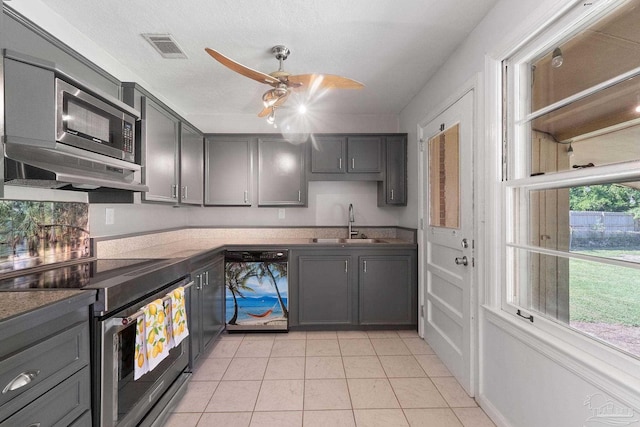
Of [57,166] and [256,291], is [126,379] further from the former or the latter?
[256,291]

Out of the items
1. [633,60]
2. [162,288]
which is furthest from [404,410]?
[633,60]

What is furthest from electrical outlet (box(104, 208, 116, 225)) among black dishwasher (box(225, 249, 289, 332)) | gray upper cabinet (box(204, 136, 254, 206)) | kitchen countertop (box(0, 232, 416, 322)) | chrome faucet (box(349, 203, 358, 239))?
chrome faucet (box(349, 203, 358, 239))

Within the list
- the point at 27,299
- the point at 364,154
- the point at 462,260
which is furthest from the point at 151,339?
the point at 364,154

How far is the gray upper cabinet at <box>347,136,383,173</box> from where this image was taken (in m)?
3.55

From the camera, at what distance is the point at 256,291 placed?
3.09 m

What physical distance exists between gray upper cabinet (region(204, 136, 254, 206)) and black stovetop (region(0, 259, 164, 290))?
5.05 feet

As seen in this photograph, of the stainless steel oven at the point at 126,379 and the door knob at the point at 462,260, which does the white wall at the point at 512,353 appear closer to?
the door knob at the point at 462,260

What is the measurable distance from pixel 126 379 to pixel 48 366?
0.48 metres

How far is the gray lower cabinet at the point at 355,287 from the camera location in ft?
10.4

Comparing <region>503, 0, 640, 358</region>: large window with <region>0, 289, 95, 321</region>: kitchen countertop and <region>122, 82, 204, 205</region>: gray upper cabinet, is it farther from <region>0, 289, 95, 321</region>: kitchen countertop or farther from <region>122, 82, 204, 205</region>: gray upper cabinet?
<region>122, 82, 204, 205</region>: gray upper cabinet

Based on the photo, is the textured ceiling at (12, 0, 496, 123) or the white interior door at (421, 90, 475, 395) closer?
the textured ceiling at (12, 0, 496, 123)

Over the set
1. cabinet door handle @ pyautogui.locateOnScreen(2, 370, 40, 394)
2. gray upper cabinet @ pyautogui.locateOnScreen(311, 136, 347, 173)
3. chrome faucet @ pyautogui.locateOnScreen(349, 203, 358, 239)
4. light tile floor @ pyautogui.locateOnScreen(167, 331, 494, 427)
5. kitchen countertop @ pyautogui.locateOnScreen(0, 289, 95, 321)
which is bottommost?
light tile floor @ pyautogui.locateOnScreen(167, 331, 494, 427)

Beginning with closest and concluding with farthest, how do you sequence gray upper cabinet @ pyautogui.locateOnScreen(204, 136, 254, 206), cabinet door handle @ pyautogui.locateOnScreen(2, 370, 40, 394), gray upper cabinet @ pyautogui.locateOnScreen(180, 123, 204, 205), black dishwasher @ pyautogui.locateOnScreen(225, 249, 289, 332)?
cabinet door handle @ pyautogui.locateOnScreen(2, 370, 40, 394)
gray upper cabinet @ pyautogui.locateOnScreen(180, 123, 204, 205)
black dishwasher @ pyautogui.locateOnScreen(225, 249, 289, 332)
gray upper cabinet @ pyautogui.locateOnScreen(204, 136, 254, 206)

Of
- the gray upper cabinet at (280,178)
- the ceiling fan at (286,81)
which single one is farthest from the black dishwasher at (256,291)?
the ceiling fan at (286,81)
